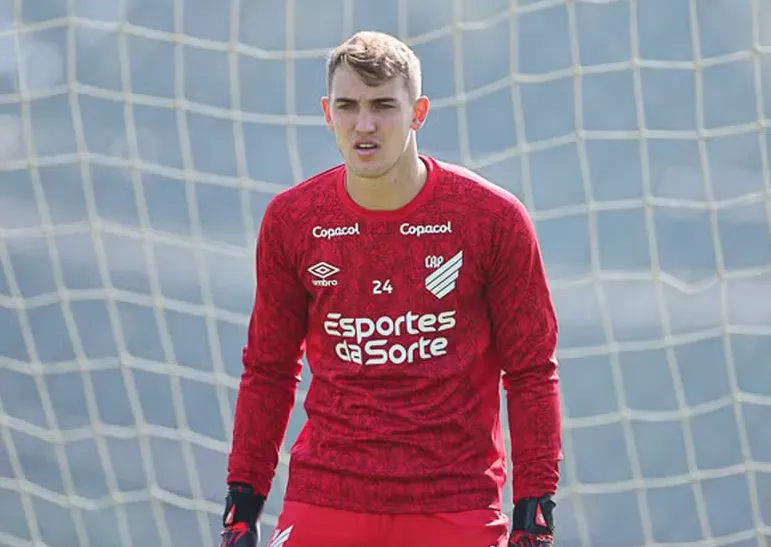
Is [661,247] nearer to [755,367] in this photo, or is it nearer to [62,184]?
[755,367]

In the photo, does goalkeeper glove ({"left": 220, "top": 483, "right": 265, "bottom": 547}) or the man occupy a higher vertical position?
the man

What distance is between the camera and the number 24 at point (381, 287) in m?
2.23

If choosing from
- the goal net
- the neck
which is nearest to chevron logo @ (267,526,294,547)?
the neck

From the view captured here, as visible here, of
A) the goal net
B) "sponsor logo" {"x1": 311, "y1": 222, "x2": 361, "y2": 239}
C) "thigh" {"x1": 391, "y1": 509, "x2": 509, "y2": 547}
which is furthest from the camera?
the goal net

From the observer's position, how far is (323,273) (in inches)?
89.4

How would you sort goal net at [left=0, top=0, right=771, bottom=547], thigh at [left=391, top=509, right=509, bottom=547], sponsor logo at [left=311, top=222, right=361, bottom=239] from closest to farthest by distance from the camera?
thigh at [left=391, top=509, right=509, bottom=547] < sponsor logo at [left=311, top=222, right=361, bottom=239] < goal net at [left=0, top=0, right=771, bottom=547]

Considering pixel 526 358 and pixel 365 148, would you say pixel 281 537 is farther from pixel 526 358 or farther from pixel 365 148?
pixel 365 148

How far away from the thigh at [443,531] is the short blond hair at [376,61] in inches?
26.9

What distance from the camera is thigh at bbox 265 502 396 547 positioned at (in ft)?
7.09

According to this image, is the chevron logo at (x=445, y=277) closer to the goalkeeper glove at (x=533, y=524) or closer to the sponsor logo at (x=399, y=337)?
the sponsor logo at (x=399, y=337)

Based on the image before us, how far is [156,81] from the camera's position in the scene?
408cm

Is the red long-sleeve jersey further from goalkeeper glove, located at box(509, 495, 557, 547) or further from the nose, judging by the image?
the nose

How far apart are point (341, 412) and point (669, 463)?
203 centimetres

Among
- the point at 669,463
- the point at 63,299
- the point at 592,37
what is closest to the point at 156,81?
the point at 63,299
